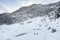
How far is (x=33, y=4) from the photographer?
121 ft

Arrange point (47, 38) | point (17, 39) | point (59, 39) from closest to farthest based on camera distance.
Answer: point (59, 39) → point (47, 38) → point (17, 39)

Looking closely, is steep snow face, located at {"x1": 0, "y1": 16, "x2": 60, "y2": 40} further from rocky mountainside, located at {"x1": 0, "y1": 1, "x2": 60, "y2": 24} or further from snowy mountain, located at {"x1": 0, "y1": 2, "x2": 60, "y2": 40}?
rocky mountainside, located at {"x1": 0, "y1": 1, "x2": 60, "y2": 24}

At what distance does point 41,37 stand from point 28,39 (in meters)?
0.97

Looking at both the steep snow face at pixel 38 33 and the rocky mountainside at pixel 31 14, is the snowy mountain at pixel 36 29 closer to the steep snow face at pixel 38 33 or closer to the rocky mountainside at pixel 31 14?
the steep snow face at pixel 38 33

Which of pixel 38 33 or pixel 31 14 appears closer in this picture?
pixel 38 33

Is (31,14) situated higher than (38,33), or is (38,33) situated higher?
(38,33)

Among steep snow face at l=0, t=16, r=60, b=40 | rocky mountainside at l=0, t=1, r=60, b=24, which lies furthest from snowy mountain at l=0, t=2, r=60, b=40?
rocky mountainside at l=0, t=1, r=60, b=24

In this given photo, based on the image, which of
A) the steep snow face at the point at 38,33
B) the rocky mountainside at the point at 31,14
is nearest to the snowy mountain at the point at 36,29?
the steep snow face at the point at 38,33

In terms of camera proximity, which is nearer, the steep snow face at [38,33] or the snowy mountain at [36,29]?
the steep snow face at [38,33]

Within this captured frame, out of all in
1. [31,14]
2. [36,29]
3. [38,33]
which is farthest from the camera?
[31,14]

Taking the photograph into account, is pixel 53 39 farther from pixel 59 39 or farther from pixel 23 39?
pixel 23 39

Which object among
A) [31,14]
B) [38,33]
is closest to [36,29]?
[38,33]

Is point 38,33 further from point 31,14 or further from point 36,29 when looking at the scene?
point 31,14

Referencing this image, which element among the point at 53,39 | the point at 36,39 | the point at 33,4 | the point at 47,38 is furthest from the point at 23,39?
the point at 33,4
